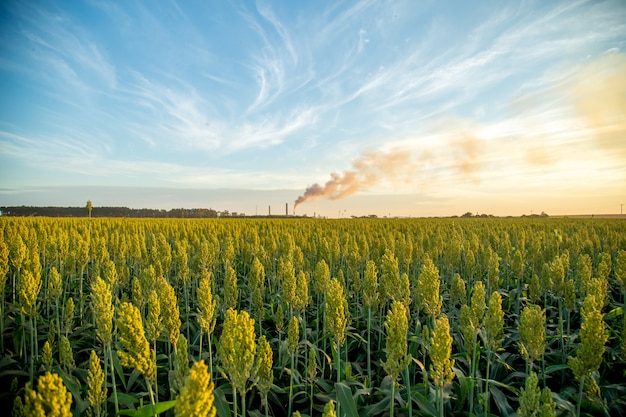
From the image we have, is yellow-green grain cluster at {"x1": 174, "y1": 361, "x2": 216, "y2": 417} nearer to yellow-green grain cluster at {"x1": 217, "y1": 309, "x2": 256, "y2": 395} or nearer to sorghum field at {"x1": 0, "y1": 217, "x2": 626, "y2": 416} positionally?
sorghum field at {"x1": 0, "y1": 217, "x2": 626, "y2": 416}

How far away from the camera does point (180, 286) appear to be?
9422mm

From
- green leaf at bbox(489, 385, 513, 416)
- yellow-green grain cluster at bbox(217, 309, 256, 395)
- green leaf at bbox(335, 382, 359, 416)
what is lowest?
green leaf at bbox(489, 385, 513, 416)

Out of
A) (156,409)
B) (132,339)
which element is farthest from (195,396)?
(156,409)

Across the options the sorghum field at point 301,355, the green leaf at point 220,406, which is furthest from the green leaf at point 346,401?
the green leaf at point 220,406

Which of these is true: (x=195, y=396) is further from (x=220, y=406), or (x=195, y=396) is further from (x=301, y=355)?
(x=301, y=355)

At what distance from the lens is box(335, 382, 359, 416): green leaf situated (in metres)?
3.14

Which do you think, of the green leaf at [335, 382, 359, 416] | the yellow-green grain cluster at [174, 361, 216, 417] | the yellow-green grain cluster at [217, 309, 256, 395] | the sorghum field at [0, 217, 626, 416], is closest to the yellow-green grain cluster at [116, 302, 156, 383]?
the sorghum field at [0, 217, 626, 416]

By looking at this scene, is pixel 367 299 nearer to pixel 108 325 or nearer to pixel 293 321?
pixel 293 321

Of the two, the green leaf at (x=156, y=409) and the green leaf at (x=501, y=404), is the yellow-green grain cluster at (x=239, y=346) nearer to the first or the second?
the green leaf at (x=156, y=409)

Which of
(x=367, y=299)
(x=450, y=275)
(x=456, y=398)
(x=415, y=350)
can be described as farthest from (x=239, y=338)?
(x=450, y=275)

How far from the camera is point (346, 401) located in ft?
10.5

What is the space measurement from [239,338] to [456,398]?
304 cm

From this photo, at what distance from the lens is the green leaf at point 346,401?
314 centimetres

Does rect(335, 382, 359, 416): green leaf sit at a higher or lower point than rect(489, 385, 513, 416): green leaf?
higher
